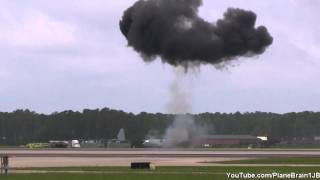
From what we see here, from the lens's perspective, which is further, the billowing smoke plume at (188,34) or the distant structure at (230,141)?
the distant structure at (230,141)

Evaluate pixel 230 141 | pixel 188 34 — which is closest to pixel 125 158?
pixel 188 34

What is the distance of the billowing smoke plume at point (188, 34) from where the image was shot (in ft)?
230

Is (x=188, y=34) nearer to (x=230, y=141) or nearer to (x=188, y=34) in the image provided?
(x=188, y=34)

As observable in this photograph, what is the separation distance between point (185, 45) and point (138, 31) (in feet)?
15.5

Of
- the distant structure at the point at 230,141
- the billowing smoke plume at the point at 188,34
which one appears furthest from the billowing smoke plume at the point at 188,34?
the distant structure at the point at 230,141

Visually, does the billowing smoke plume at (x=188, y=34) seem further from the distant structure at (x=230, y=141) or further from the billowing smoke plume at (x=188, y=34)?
the distant structure at (x=230, y=141)

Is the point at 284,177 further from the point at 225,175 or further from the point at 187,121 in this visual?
the point at 187,121

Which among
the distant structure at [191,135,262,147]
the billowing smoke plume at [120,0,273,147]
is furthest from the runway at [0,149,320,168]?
the distant structure at [191,135,262,147]

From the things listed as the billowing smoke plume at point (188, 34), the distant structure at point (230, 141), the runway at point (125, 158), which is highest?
the billowing smoke plume at point (188, 34)

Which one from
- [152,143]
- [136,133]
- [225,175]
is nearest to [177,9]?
[225,175]

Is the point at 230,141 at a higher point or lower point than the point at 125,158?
higher

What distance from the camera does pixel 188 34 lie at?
70.7 metres

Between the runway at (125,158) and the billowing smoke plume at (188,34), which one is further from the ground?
the billowing smoke plume at (188,34)

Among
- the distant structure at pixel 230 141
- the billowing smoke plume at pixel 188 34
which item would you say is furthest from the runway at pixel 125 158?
the distant structure at pixel 230 141
